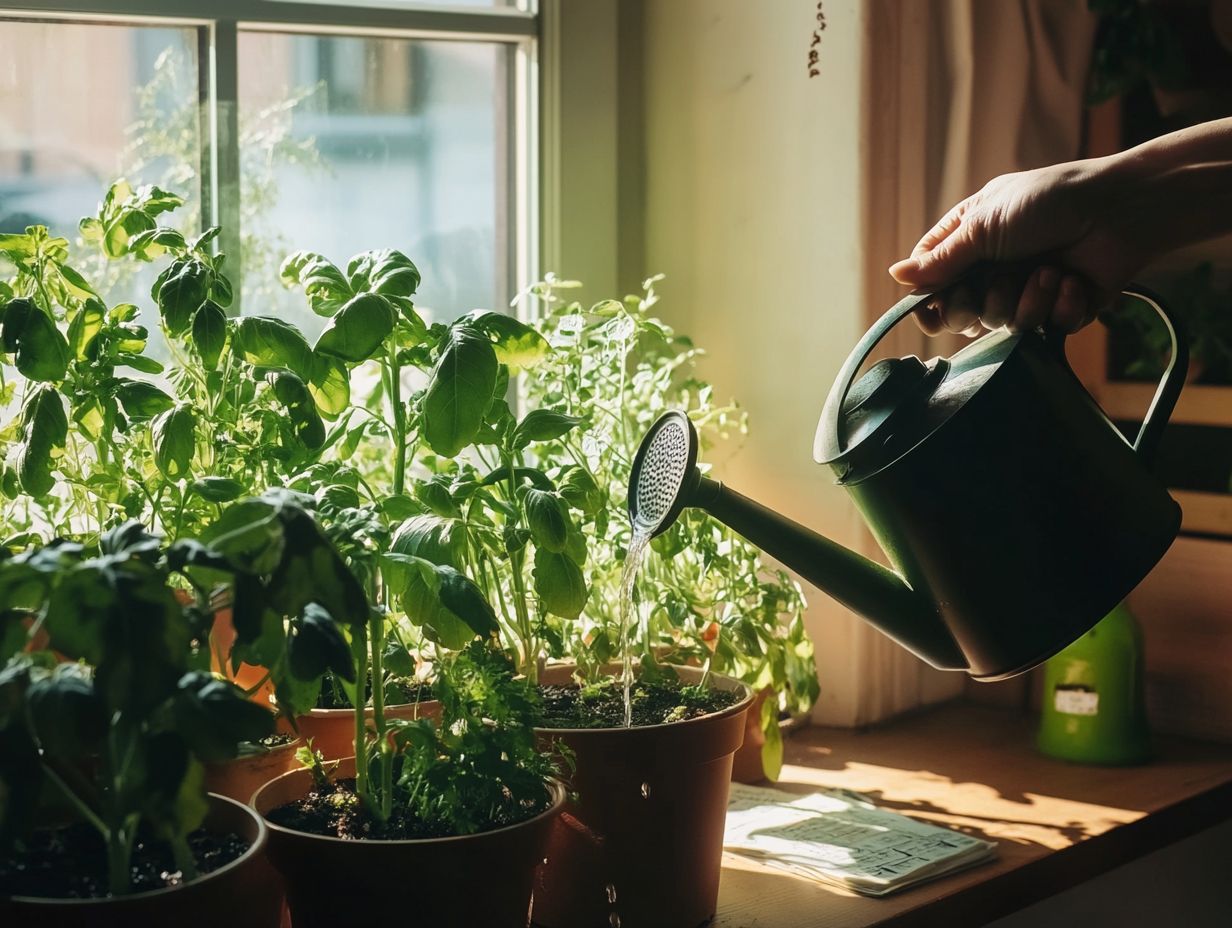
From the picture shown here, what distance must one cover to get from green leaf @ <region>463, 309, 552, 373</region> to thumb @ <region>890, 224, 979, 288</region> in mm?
313

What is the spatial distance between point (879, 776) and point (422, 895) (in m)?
0.77

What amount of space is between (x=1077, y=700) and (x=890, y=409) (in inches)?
29.6

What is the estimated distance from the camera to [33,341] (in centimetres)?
93

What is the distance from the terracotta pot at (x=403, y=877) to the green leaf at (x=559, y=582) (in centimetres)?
21

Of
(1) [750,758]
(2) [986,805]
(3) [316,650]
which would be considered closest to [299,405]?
(3) [316,650]

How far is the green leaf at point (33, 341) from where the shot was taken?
Result: 36.5 inches

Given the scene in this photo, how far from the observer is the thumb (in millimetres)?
1124

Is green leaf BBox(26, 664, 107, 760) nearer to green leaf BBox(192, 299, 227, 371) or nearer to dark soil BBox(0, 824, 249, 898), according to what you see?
dark soil BBox(0, 824, 249, 898)

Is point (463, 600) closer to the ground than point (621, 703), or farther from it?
farther from it

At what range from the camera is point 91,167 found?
4.67 feet

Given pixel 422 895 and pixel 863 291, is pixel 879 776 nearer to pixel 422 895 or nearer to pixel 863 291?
pixel 863 291

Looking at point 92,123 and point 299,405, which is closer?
point 299,405

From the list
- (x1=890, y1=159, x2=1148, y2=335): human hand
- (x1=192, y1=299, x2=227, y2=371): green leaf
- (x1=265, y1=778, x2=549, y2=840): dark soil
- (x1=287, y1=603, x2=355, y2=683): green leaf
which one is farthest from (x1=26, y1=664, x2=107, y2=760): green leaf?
(x1=890, y1=159, x2=1148, y2=335): human hand

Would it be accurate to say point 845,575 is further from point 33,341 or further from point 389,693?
point 33,341
